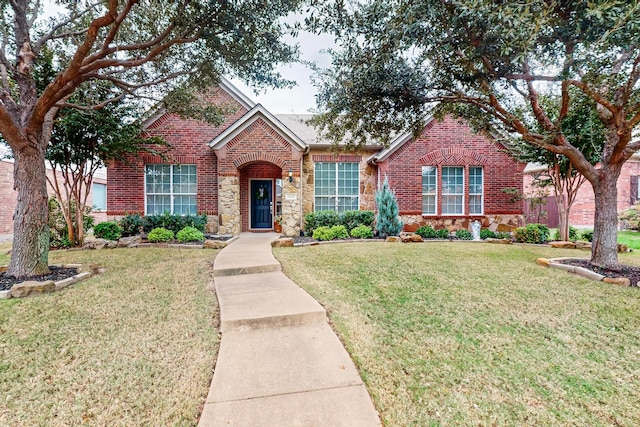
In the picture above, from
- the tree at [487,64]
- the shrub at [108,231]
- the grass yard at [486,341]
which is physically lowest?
the grass yard at [486,341]

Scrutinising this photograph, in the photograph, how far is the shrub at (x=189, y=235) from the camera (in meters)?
9.80

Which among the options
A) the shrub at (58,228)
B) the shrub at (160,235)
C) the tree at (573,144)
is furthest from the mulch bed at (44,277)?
the tree at (573,144)

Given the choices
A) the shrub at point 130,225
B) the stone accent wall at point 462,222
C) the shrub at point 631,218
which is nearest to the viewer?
the shrub at point 130,225

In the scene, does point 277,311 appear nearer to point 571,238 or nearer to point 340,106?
point 340,106

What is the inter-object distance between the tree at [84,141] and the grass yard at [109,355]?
5.49 m

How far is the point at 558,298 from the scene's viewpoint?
4.79m

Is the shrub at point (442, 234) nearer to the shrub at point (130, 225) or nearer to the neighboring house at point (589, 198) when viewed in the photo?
the neighboring house at point (589, 198)

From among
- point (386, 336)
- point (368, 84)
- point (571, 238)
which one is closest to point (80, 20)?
point (368, 84)

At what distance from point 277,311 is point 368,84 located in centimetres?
546

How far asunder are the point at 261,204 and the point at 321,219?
3.64 meters

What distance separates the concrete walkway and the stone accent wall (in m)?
8.36

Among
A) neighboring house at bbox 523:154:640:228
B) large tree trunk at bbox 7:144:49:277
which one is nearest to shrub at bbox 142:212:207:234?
large tree trunk at bbox 7:144:49:277

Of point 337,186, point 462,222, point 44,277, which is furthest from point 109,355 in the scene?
point 462,222

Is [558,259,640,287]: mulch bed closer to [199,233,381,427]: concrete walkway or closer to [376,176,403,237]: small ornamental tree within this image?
[376,176,403,237]: small ornamental tree
